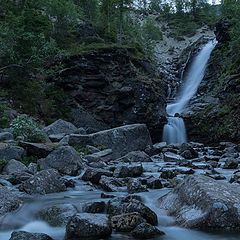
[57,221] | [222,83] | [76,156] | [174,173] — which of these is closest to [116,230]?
[57,221]

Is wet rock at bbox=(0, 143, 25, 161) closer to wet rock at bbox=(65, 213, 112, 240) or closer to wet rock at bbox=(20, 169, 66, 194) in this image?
wet rock at bbox=(20, 169, 66, 194)

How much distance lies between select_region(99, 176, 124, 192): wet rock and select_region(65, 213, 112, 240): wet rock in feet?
13.0

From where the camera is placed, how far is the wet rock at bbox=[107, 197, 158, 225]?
7062 mm

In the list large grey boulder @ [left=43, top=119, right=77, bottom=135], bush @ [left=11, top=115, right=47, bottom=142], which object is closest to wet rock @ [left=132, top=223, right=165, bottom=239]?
bush @ [left=11, top=115, right=47, bottom=142]

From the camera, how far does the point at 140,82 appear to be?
3278 centimetres

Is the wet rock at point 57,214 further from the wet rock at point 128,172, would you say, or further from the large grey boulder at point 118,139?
the large grey boulder at point 118,139

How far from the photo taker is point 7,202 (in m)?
8.31

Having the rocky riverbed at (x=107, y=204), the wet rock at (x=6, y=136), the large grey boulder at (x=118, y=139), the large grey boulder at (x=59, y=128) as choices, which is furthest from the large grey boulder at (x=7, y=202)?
the large grey boulder at (x=59, y=128)

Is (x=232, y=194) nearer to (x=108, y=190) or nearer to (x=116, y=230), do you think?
(x=116, y=230)

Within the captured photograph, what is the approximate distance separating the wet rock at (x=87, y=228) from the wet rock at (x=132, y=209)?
766 mm

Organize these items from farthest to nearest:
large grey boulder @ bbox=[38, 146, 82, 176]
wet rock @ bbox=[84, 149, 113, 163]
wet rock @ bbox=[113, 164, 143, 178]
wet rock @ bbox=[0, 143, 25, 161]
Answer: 1. wet rock @ bbox=[84, 149, 113, 163]
2. wet rock @ bbox=[0, 143, 25, 161]
3. large grey boulder @ bbox=[38, 146, 82, 176]
4. wet rock @ bbox=[113, 164, 143, 178]

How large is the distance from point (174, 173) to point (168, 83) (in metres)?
35.1

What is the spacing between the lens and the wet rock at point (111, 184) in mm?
10477

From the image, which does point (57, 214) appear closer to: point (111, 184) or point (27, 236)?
point (27, 236)
